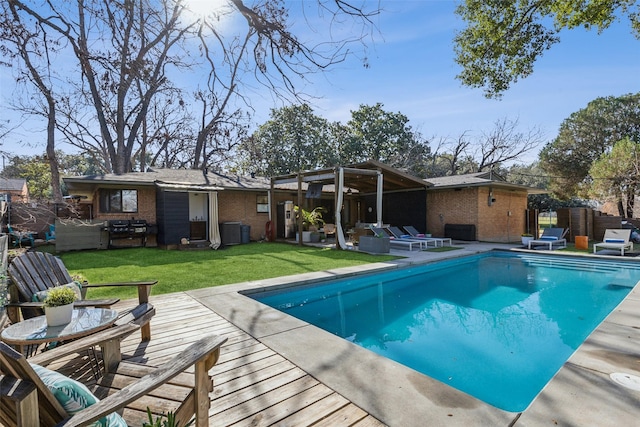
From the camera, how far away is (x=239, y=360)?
10.2 ft

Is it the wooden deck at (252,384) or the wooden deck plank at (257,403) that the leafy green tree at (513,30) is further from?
the wooden deck plank at (257,403)

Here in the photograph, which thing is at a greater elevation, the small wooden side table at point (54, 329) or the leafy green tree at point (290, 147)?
the leafy green tree at point (290, 147)

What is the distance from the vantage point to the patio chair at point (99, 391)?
1.18 m

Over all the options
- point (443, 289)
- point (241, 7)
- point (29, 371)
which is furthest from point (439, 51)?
point (29, 371)

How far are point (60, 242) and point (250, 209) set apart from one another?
7364mm

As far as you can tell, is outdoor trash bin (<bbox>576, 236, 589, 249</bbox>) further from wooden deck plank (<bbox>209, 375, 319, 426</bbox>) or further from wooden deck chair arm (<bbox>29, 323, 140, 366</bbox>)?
wooden deck chair arm (<bbox>29, 323, 140, 366</bbox>)

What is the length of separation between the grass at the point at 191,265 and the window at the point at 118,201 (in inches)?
70.1

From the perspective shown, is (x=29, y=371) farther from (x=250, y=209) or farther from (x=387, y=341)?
(x=250, y=209)

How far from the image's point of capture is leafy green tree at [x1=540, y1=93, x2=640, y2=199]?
2436cm

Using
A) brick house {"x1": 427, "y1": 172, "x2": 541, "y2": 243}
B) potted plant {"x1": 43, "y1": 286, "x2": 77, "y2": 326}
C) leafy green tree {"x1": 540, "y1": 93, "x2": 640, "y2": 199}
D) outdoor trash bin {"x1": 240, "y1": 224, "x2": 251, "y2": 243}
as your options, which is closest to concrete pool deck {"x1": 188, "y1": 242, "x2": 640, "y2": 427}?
potted plant {"x1": 43, "y1": 286, "x2": 77, "y2": 326}

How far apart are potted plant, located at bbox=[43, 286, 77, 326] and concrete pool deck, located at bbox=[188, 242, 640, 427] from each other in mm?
1790

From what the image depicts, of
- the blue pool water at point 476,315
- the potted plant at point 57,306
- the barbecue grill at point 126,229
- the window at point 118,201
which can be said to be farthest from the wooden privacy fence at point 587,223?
the window at point 118,201

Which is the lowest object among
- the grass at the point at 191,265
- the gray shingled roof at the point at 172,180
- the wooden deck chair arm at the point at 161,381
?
the grass at the point at 191,265

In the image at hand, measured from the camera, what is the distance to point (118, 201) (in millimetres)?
13078
